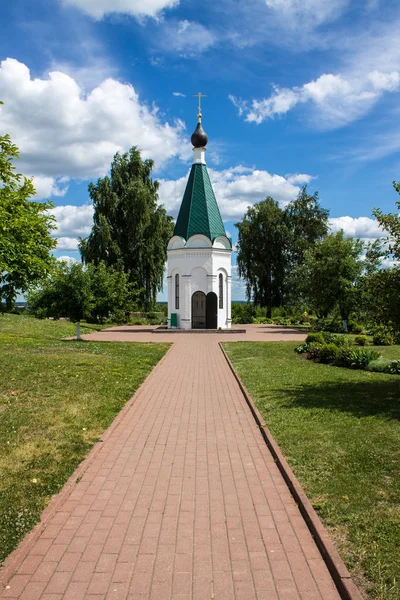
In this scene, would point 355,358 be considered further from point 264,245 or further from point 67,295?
point 264,245

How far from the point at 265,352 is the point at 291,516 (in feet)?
45.3

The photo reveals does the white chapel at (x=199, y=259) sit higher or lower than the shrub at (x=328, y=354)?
higher

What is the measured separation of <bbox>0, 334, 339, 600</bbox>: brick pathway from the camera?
368 cm

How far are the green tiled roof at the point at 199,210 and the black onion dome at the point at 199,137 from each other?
4.60 ft

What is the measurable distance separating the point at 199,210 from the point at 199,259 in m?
3.23

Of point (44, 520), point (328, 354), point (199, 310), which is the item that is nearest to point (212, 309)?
point (199, 310)

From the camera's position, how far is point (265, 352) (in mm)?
18547

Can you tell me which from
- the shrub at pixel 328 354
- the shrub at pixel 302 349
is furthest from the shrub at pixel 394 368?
the shrub at pixel 302 349

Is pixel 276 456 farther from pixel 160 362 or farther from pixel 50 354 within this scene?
pixel 50 354

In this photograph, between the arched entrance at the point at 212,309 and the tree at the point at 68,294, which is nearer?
the tree at the point at 68,294

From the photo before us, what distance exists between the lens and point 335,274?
29078 millimetres

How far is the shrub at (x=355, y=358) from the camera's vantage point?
48.8 ft

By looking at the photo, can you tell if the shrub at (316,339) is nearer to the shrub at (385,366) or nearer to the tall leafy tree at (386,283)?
the shrub at (385,366)

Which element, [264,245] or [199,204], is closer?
[199,204]
